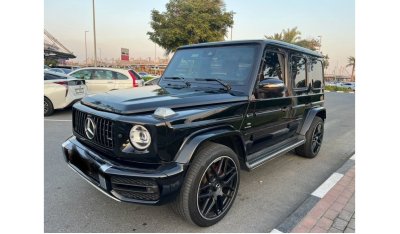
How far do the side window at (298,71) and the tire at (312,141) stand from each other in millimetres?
791

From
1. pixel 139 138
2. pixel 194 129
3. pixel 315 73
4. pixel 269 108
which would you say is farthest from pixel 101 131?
pixel 315 73

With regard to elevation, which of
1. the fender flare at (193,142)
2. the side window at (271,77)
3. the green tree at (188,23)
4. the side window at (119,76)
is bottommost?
the fender flare at (193,142)

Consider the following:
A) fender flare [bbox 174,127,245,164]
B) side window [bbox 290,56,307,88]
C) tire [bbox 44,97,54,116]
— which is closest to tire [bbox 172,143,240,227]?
fender flare [bbox 174,127,245,164]

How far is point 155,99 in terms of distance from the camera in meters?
2.78

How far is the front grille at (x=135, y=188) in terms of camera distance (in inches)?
91.4

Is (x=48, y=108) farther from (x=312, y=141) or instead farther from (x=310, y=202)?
(x=310, y=202)

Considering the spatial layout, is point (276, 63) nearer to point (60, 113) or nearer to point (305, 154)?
point (305, 154)

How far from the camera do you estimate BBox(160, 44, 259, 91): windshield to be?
3357 millimetres

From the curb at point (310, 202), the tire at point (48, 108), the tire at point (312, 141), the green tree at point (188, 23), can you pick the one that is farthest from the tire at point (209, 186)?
the green tree at point (188, 23)

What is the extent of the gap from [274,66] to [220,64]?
767mm

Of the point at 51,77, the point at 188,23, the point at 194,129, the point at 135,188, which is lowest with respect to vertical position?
the point at 135,188

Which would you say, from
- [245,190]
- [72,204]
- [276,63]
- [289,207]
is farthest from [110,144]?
[276,63]

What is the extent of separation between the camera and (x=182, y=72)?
391cm

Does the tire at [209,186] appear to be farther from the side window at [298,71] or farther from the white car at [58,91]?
the white car at [58,91]
